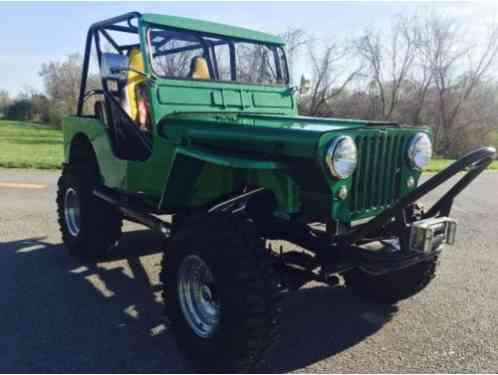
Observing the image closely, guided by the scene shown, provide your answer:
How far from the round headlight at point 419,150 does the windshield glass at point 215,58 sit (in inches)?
73.9

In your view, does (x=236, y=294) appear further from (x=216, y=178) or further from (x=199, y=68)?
(x=199, y=68)

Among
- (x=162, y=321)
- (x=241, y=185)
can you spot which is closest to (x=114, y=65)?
(x=241, y=185)

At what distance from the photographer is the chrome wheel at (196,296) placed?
3092 mm

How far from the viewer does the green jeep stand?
2719 millimetres

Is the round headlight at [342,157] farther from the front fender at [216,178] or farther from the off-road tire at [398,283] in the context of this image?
the off-road tire at [398,283]

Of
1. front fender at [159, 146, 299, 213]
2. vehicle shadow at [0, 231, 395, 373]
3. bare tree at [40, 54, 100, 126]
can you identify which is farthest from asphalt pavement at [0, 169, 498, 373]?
bare tree at [40, 54, 100, 126]

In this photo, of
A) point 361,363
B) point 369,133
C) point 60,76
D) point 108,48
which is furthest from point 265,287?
point 60,76

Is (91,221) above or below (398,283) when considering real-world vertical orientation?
above

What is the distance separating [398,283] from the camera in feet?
12.5

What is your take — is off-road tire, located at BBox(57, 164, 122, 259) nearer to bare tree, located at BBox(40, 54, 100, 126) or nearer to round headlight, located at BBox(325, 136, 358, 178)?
round headlight, located at BBox(325, 136, 358, 178)

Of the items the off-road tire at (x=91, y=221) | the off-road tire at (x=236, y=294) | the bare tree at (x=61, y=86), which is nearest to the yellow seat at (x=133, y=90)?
the off-road tire at (x=91, y=221)

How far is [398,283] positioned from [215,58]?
2709 mm

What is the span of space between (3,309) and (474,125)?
27.7 m

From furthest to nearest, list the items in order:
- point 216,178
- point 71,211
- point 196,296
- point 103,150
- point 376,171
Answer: point 71,211, point 103,150, point 216,178, point 196,296, point 376,171
